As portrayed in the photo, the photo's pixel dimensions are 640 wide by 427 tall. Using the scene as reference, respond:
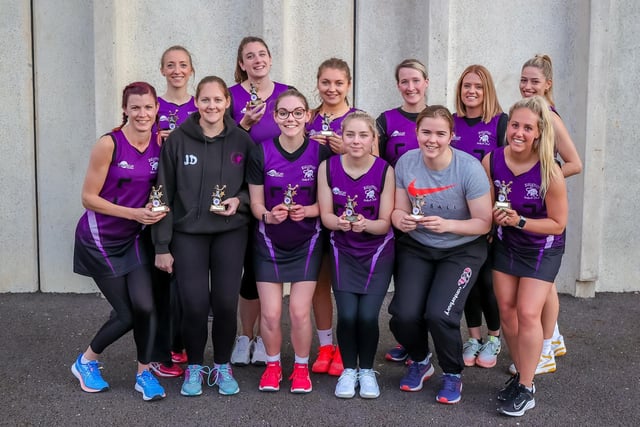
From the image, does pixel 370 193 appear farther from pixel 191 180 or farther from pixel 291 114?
pixel 191 180

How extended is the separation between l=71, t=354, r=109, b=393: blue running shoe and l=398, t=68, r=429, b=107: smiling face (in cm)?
293

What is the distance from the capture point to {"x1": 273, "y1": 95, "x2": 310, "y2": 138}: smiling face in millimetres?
4965

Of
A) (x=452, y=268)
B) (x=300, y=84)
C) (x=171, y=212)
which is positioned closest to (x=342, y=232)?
(x=452, y=268)

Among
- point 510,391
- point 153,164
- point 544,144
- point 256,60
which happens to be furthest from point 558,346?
point 153,164

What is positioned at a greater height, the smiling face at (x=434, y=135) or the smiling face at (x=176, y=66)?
the smiling face at (x=176, y=66)

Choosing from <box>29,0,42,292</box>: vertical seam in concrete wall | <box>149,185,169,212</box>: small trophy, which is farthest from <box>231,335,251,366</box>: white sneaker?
<box>29,0,42,292</box>: vertical seam in concrete wall

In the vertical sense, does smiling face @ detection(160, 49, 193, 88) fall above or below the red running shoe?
above

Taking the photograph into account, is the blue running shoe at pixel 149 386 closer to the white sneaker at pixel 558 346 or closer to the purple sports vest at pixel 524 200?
the purple sports vest at pixel 524 200

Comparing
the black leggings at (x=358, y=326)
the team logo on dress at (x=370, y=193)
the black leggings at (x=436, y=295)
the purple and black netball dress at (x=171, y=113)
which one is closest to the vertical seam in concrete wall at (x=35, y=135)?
the purple and black netball dress at (x=171, y=113)

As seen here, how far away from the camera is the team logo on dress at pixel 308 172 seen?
507cm

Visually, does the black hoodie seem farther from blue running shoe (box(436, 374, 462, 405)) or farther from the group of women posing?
blue running shoe (box(436, 374, 462, 405))

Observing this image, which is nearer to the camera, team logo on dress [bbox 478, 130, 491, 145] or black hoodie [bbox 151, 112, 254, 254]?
black hoodie [bbox 151, 112, 254, 254]

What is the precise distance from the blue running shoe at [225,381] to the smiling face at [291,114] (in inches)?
65.5

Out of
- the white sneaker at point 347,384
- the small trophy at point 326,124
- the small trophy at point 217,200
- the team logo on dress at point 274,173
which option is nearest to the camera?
the small trophy at point 217,200
